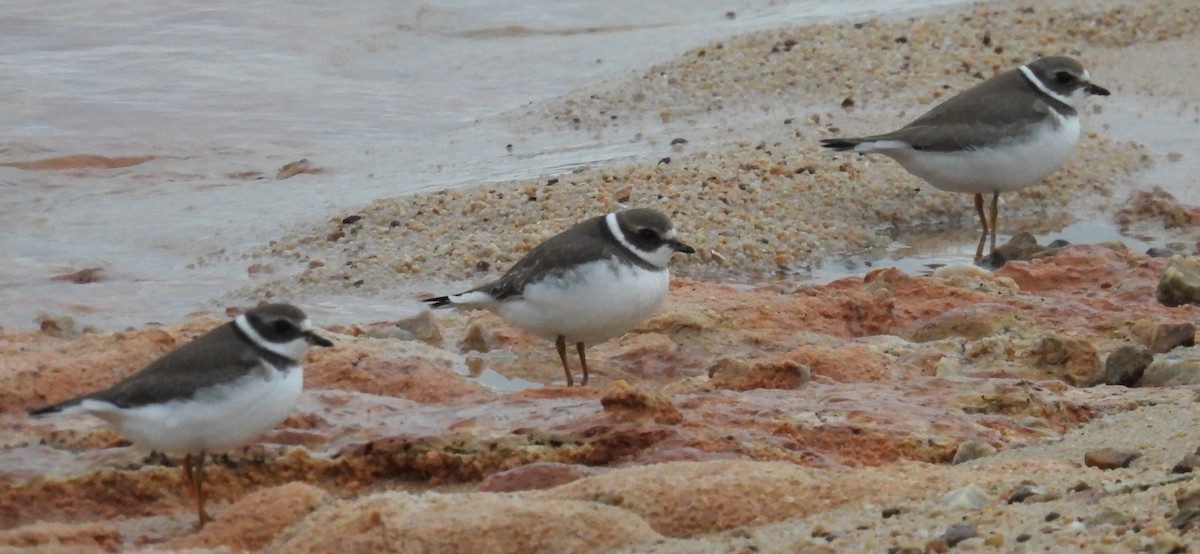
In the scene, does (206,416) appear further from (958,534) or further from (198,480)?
(958,534)

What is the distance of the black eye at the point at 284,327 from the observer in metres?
5.70

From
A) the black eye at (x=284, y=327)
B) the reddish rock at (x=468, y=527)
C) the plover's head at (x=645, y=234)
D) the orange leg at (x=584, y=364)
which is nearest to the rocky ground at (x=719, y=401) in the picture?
the reddish rock at (x=468, y=527)

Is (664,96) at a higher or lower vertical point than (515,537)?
lower

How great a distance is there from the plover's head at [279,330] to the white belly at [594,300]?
4.43 feet

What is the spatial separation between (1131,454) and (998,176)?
4736 mm

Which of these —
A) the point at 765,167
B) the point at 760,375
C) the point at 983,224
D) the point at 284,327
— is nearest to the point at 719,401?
the point at 760,375

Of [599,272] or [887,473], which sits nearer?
[887,473]

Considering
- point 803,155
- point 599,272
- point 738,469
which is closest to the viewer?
point 738,469

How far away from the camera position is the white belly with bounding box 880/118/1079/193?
31.4 ft

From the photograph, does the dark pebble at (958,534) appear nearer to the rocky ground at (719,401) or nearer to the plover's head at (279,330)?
the rocky ground at (719,401)

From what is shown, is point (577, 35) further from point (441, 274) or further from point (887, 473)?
point (887, 473)

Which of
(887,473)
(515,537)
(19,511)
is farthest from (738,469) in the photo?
(19,511)

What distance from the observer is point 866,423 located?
18.9 ft

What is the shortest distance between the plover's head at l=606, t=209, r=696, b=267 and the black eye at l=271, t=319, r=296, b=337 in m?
1.76
